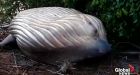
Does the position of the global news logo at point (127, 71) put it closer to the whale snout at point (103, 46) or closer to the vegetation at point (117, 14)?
the whale snout at point (103, 46)

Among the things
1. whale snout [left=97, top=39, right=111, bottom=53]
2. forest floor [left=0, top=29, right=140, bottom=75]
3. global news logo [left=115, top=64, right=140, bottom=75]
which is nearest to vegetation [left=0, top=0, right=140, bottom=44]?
forest floor [left=0, top=29, right=140, bottom=75]

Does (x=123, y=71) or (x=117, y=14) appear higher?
(x=117, y=14)

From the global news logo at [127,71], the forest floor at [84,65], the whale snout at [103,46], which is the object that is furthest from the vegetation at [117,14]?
the global news logo at [127,71]

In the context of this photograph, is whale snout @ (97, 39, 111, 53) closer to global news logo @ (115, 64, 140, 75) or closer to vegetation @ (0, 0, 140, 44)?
global news logo @ (115, 64, 140, 75)

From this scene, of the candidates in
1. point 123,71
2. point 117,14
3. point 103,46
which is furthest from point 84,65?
point 117,14

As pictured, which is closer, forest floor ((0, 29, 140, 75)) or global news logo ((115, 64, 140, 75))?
global news logo ((115, 64, 140, 75))

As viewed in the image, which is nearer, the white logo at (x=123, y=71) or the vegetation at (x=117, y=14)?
the white logo at (x=123, y=71)

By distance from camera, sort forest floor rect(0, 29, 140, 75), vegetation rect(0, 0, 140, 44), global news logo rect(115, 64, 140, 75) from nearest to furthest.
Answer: global news logo rect(115, 64, 140, 75) < forest floor rect(0, 29, 140, 75) < vegetation rect(0, 0, 140, 44)

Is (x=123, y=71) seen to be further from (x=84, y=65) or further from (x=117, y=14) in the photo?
(x=117, y=14)
